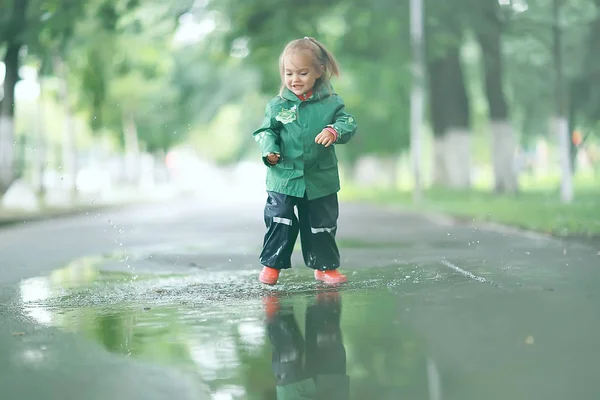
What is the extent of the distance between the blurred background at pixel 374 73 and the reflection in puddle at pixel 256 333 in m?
7.66

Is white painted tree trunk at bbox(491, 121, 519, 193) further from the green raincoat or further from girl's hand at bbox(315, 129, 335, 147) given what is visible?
girl's hand at bbox(315, 129, 335, 147)

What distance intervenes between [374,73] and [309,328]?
22954 millimetres

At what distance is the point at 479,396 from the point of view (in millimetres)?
4641

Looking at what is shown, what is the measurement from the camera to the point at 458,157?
1395 inches

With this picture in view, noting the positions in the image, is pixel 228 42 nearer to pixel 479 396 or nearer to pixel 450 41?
pixel 450 41

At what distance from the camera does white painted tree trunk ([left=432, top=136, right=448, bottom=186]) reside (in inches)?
1436

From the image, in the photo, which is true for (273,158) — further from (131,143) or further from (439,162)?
(131,143)

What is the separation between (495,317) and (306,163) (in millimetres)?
2209

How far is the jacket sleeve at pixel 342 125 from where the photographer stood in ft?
26.9

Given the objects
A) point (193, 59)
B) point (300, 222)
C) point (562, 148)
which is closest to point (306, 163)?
point (300, 222)

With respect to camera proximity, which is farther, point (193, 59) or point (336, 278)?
point (193, 59)

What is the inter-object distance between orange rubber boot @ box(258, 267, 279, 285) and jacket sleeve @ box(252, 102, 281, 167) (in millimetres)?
961

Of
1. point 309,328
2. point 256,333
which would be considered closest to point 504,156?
point 309,328

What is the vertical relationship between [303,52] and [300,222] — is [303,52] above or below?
above
